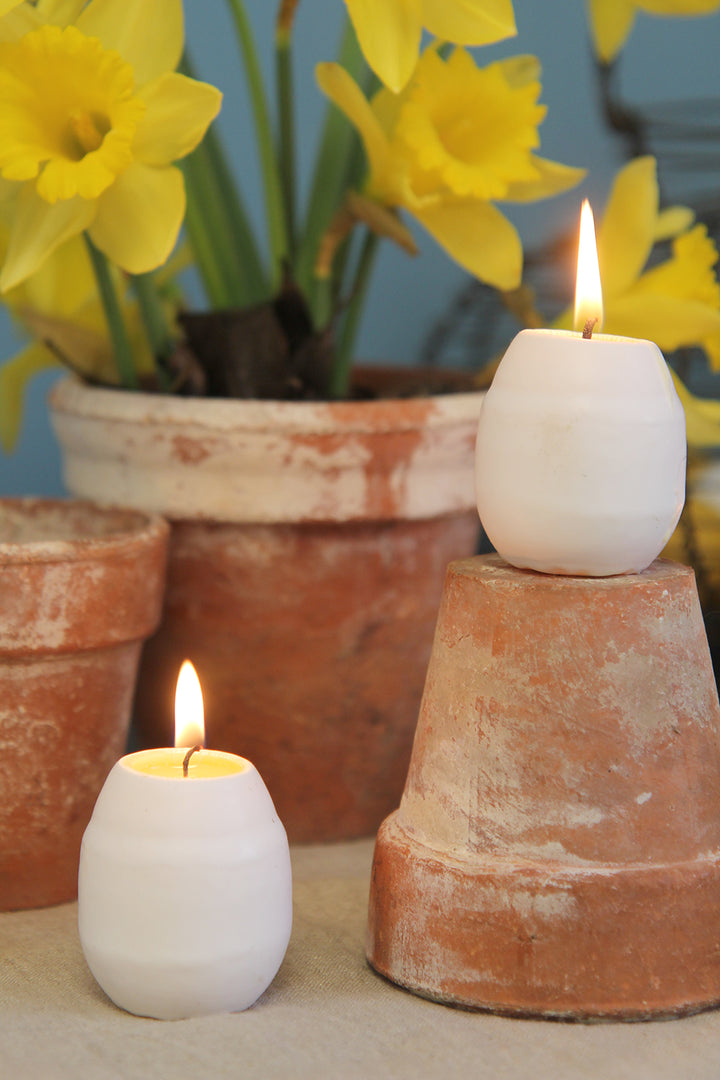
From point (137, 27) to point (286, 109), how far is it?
0.18 m

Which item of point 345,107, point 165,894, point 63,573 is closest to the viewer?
point 165,894

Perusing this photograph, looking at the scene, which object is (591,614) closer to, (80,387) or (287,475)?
(287,475)

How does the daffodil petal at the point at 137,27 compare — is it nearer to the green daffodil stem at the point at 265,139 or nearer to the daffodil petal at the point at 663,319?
the green daffodil stem at the point at 265,139

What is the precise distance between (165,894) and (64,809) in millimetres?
204

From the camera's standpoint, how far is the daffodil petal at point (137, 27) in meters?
0.83

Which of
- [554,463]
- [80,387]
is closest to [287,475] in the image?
[80,387]

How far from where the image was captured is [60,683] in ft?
2.61

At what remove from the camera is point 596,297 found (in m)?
0.68

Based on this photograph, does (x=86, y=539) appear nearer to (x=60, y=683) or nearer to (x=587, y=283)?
(x=60, y=683)

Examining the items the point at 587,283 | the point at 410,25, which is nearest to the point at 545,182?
the point at 410,25

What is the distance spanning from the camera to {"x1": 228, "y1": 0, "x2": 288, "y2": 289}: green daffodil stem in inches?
38.3

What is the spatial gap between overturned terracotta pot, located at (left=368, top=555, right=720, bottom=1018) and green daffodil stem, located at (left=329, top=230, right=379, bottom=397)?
0.40 metres

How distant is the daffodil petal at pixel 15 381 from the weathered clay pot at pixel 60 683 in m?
0.31

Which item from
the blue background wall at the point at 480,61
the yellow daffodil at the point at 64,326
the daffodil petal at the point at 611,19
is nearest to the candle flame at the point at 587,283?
the daffodil petal at the point at 611,19
